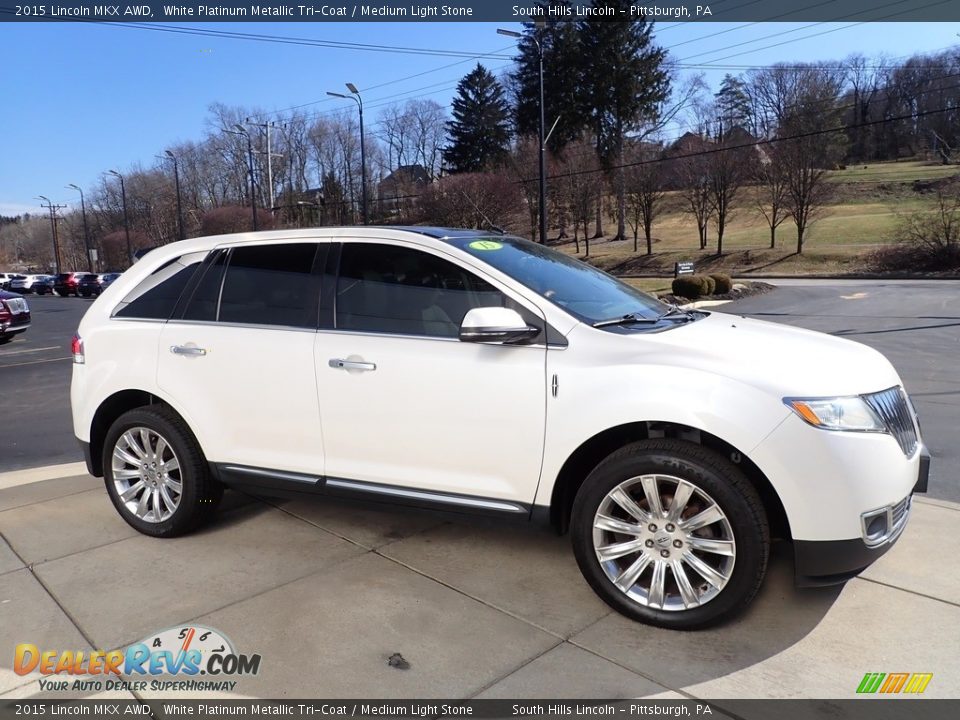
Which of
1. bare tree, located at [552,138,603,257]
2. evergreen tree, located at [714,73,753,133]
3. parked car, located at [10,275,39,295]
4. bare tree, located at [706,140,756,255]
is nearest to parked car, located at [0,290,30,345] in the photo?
bare tree, located at [552,138,603,257]

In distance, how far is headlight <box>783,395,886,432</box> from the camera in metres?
2.84

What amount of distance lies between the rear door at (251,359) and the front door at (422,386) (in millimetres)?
167

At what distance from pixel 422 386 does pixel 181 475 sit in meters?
1.69

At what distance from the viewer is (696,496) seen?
3.06 metres

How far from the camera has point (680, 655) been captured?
295 centimetres

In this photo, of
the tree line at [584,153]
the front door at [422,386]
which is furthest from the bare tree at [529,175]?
the front door at [422,386]

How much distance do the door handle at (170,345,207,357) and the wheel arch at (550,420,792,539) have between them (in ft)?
7.11

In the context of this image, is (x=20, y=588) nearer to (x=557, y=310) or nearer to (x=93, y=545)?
(x=93, y=545)

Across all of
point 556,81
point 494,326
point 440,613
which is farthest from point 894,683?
point 556,81

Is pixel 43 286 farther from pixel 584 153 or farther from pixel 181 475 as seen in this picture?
pixel 181 475

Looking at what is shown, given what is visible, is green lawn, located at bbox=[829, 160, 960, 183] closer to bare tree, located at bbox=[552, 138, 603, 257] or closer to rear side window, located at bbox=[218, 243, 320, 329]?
bare tree, located at bbox=[552, 138, 603, 257]

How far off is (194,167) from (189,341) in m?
73.9

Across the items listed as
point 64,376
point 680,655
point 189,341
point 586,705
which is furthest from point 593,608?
point 64,376

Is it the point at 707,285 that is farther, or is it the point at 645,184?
the point at 645,184
